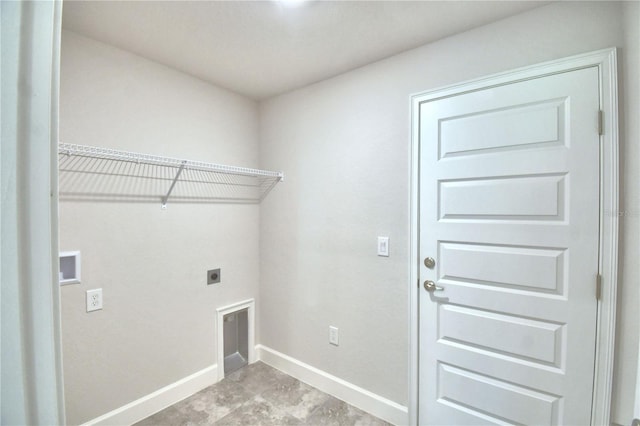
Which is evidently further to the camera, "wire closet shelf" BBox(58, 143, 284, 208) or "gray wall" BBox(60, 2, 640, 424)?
"wire closet shelf" BBox(58, 143, 284, 208)

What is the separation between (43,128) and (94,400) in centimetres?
200

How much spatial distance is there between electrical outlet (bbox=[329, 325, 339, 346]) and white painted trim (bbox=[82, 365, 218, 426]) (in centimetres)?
94

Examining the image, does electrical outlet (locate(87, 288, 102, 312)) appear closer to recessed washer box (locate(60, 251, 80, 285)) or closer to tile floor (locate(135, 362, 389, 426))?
recessed washer box (locate(60, 251, 80, 285))

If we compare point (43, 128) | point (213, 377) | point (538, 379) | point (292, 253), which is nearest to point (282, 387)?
point (213, 377)

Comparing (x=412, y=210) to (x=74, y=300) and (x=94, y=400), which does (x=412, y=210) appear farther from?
(x=94, y=400)

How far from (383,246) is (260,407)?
4.50ft

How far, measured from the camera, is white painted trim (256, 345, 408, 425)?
5.84ft

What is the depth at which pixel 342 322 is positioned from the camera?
6.68ft

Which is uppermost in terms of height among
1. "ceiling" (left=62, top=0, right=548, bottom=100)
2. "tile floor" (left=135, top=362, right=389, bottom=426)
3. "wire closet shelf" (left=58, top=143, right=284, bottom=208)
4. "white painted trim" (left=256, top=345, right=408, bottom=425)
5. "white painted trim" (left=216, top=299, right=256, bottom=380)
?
"ceiling" (left=62, top=0, right=548, bottom=100)

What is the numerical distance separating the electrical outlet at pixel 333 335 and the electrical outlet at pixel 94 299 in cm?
147

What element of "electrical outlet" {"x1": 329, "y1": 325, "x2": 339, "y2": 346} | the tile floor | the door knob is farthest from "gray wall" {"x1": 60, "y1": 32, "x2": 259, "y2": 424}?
the door knob

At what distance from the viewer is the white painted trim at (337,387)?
178cm

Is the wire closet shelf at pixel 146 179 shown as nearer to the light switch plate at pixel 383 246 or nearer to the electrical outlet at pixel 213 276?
the electrical outlet at pixel 213 276

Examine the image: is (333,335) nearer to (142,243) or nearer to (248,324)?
(248,324)
